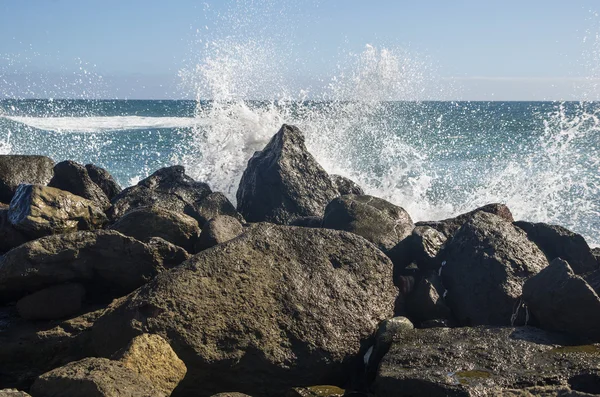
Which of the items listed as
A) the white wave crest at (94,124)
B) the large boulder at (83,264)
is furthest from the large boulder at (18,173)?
the white wave crest at (94,124)

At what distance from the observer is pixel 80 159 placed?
19.3 metres

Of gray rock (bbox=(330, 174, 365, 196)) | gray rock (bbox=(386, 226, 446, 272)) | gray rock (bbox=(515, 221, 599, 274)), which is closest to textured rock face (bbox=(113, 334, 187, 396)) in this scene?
gray rock (bbox=(386, 226, 446, 272))

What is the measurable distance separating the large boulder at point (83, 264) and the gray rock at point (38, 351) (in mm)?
363

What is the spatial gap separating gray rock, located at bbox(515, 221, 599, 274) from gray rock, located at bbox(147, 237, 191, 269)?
288 centimetres

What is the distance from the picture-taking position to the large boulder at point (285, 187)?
7.15 meters

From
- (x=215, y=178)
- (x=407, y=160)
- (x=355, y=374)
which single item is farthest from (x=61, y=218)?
(x=407, y=160)

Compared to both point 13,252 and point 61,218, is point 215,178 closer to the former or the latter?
point 61,218

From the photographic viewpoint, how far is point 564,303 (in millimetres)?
4223

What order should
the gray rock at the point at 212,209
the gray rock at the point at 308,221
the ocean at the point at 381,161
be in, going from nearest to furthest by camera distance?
the gray rock at the point at 308,221 < the gray rock at the point at 212,209 < the ocean at the point at 381,161

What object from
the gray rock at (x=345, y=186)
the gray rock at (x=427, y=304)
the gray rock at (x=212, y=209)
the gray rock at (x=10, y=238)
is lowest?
the gray rock at (x=10, y=238)

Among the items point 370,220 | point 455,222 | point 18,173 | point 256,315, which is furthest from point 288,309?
point 18,173

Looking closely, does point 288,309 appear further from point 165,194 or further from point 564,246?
point 165,194

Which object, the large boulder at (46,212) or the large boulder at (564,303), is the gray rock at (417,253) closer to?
the large boulder at (564,303)

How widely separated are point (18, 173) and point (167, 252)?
3436 mm
